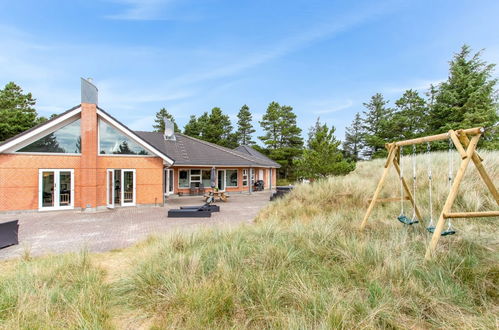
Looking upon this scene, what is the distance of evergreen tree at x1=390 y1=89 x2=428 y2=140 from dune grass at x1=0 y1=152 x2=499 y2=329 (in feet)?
100

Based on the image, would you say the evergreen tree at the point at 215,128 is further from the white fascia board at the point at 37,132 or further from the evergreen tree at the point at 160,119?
the white fascia board at the point at 37,132

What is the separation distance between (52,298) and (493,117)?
31270 millimetres

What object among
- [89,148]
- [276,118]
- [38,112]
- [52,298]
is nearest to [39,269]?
[52,298]

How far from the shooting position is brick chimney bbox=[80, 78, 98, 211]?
1223 centimetres

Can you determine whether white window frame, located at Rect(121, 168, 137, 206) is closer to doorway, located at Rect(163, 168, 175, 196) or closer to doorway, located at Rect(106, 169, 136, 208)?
doorway, located at Rect(106, 169, 136, 208)

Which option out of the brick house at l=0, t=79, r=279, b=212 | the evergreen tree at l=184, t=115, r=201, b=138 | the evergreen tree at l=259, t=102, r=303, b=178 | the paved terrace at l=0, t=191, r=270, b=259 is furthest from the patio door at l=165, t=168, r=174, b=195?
the evergreen tree at l=184, t=115, r=201, b=138

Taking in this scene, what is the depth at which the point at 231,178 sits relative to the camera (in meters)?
21.9

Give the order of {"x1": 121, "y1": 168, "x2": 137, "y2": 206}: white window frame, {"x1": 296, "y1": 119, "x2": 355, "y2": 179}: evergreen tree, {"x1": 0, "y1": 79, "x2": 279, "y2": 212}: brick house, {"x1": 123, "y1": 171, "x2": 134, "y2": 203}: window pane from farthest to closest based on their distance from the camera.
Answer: {"x1": 123, "y1": 171, "x2": 134, "y2": 203}: window pane
{"x1": 121, "y1": 168, "x2": 137, "y2": 206}: white window frame
{"x1": 296, "y1": 119, "x2": 355, "y2": 179}: evergreen tree
{"x1": 0, "y1": 79, "x2": 279, "y2": 212}: brick house

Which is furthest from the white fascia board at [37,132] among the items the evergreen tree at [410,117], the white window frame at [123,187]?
the evergreen tree at [410,117]

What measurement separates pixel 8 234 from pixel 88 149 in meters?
6.71

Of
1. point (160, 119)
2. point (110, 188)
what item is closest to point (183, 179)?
point (110, 188)

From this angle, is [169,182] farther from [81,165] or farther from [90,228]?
[90,228]

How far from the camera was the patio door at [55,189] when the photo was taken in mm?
11930

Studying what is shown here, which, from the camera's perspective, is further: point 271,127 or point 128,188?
point 271,127
